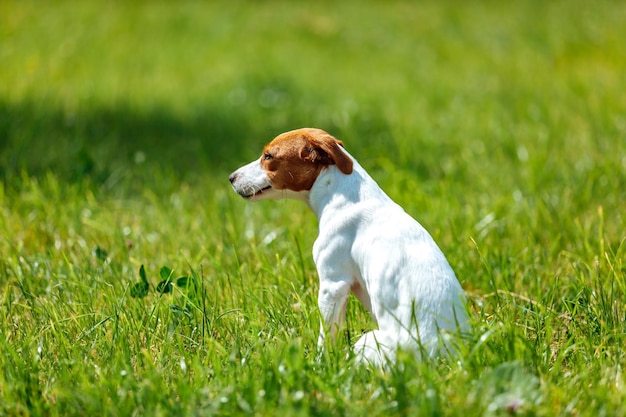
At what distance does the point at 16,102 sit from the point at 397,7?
7627 millimetres

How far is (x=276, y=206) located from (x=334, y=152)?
2.08m

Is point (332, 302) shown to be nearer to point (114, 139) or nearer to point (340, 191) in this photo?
point (340, 191)

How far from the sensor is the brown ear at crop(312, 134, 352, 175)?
113 inches

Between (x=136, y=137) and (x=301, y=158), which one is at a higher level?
(x=301, y=158)

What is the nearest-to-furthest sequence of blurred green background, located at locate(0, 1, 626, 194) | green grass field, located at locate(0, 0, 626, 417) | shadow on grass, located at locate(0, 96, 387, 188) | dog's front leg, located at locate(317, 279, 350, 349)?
1. green grass field, located at locate(0, 0, 626, 417)
2. dog's front leg, located at locate(317, 279, 350, 349)
3. shadow on grass, located at locate(0, 96, 387, 188)
4. blurred green background, located at locate(0, 1, 626, 194)

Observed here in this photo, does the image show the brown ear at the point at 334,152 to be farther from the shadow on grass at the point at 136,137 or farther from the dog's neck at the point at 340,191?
the shadow on grass at the point at 136,137

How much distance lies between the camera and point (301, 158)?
115 inches

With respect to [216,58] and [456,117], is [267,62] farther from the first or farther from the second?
[456,117]

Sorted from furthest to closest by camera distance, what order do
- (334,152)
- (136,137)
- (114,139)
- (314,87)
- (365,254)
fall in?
1. (314,87)
2. (136,137)
3. (114,139)
4. (334,152)
5. (365,254)

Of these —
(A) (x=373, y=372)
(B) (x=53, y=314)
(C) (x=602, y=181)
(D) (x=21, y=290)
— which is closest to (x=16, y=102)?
(D) (x=21, y=290)

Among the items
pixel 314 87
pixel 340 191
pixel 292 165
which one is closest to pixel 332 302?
pixel 340 191

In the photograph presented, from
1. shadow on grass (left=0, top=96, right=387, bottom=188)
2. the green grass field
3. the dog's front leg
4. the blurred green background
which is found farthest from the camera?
the blurred green background

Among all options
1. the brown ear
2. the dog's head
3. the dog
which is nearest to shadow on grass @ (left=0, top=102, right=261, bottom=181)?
the dog's head

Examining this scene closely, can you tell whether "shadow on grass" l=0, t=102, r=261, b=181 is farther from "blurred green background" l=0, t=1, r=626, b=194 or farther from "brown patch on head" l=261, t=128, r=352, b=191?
"brown patch on head" l=261, t=128, r=352, b=191
